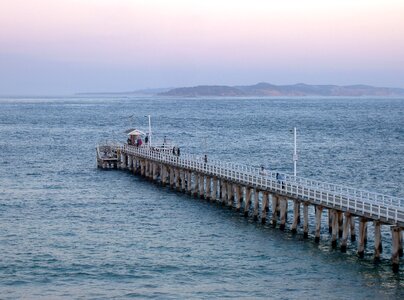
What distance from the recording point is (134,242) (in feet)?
143

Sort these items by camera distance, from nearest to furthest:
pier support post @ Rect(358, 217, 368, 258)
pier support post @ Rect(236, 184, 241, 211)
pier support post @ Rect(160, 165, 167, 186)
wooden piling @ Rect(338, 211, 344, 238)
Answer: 1. pier support post @ Rect(358, 217, 368, 258)
2. wooden piling @ Rect(338, 211, 344, 238)
3. pier support post @ Rect(236, 184, 241, 211)
4. pier support post @ Rect(160, 165, 167, 186)

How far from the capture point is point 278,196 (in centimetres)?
4731

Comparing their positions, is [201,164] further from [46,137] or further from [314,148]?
[46,137]

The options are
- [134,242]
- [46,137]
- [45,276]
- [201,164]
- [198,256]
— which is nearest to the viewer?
[45,276]

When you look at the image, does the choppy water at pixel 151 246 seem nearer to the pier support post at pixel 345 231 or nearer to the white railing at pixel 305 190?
the pier support post at pixel 345 231

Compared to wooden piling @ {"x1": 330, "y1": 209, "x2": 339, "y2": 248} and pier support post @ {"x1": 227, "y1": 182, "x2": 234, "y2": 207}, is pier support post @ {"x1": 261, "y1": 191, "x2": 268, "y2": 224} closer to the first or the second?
pier support post @ {"x1": 227, "y1": 182, "x2": 234, "y2": 207}

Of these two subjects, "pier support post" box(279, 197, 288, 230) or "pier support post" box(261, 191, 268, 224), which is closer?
"pier support post" box(279, 197, 288, 230)

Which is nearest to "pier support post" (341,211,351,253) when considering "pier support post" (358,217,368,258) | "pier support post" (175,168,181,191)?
"pier support post" (358,217,368,258)

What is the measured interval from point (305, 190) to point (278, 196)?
9.78ft

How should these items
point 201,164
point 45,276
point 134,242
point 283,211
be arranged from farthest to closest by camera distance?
point 201,164, point 283,211, point 134,242, point 45,276

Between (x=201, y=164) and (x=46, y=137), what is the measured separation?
69010 millimetres

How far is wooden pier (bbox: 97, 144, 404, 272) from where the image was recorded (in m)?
38.0

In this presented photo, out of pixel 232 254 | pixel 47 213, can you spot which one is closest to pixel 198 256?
pixel 232 254

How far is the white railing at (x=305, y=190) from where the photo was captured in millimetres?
37844
